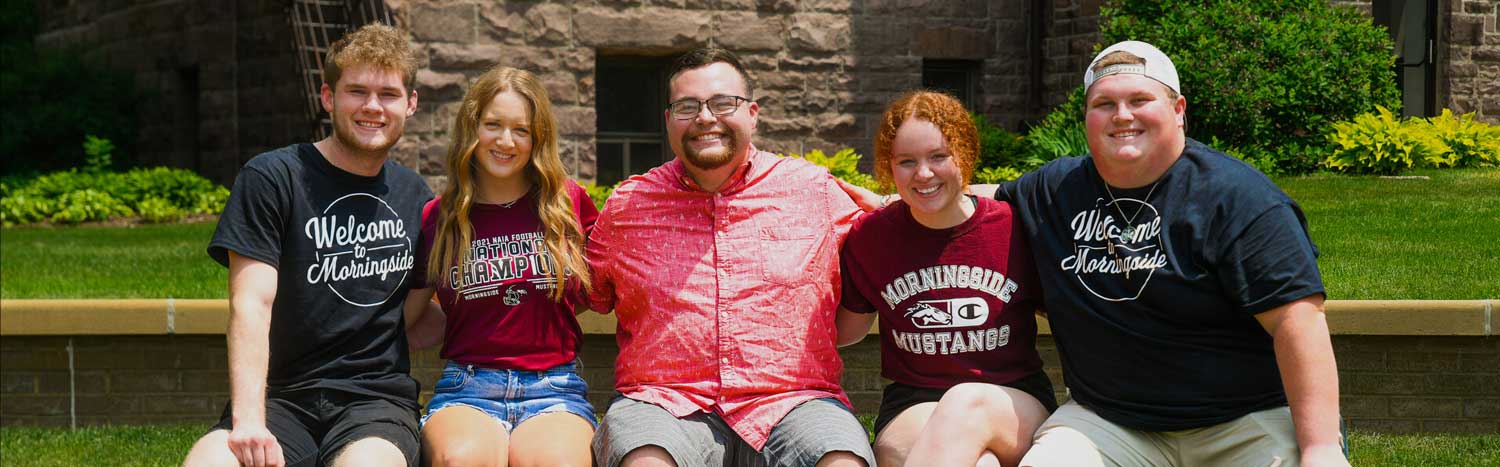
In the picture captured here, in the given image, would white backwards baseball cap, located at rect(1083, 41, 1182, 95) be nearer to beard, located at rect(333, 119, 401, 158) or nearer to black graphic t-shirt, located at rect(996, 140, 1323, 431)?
black graphic t-shirt, located at rect(996, 140, 1323, 431)

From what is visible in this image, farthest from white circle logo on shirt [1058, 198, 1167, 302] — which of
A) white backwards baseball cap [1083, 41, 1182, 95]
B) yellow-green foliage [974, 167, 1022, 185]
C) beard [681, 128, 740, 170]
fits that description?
yellow-green foliage [974, 167, 1022, 185]

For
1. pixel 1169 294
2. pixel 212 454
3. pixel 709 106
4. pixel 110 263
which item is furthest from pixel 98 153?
pixel 1169 294

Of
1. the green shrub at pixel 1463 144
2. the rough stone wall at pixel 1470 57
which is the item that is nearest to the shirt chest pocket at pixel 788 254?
the green shrub at pixel 1463 144

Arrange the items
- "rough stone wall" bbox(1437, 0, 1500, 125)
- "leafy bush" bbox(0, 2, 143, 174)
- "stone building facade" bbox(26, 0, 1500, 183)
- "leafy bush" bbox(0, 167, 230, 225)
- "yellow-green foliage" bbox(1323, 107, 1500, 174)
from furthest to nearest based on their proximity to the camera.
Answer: "leafy bush" bbox(0, 2, 143, 174), "leafy bush" bbox(0, 167, 230, 225), "stone building facade" bbox(26, 0, 1500, 183), "rough stone wall" bbox(1437, 0, 1500, 125), "yellow-green foliage" bbox(1323, 107, 1500, 174)

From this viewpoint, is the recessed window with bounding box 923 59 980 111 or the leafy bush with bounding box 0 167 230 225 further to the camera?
the leafy bush with bounding box 0 167 230 225

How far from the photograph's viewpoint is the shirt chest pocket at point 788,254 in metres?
4.05

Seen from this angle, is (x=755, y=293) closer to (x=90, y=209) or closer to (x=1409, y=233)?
(x=1409, y=233)

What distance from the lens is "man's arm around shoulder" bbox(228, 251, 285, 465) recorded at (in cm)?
369

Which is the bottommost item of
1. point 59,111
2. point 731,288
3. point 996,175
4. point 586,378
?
point 586,378

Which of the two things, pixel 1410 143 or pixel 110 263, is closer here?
pixel 1410 143

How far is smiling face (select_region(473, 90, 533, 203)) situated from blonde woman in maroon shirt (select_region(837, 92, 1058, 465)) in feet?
3.49

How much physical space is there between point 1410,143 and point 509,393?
18.8ft

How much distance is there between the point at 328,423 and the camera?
3.99 metres

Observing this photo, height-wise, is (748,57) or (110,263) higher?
(748,57)
